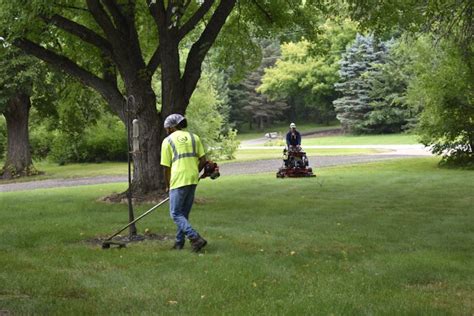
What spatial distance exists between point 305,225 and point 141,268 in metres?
4.18

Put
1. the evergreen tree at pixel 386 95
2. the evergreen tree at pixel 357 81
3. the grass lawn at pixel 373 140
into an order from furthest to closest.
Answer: the evergreen tree at pixel 357 81 < the evergreen tree at pixel 386 95 < the grass lawn at pixel 373 140

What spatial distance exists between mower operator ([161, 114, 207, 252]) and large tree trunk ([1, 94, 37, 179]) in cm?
2188

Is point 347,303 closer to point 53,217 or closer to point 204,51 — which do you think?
point 53,217

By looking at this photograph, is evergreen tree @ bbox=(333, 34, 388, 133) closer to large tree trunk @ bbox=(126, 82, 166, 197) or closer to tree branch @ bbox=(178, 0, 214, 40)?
tree branch @ bbox=(178, 0, 214, 40)

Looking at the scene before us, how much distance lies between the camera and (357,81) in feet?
184

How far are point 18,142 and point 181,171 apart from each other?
893 inches

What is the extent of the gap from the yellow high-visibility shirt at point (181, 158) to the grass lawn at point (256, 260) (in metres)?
0.97

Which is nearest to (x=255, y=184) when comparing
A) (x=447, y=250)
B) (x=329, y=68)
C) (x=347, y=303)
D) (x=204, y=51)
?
(x=204, y=51)

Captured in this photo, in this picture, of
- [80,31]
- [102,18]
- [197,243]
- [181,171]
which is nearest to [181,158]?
[181,171]

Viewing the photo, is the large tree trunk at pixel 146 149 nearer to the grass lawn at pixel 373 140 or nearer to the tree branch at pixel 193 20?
the tree branch at pixel 193 20

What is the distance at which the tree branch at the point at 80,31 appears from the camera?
1396 cm

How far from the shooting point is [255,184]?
18641mm

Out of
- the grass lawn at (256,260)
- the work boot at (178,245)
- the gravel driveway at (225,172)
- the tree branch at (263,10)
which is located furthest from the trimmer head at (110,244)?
the gravel driveway at (225,172)

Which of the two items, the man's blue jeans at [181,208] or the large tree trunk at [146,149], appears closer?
the man's blue jeans at [181,208]
